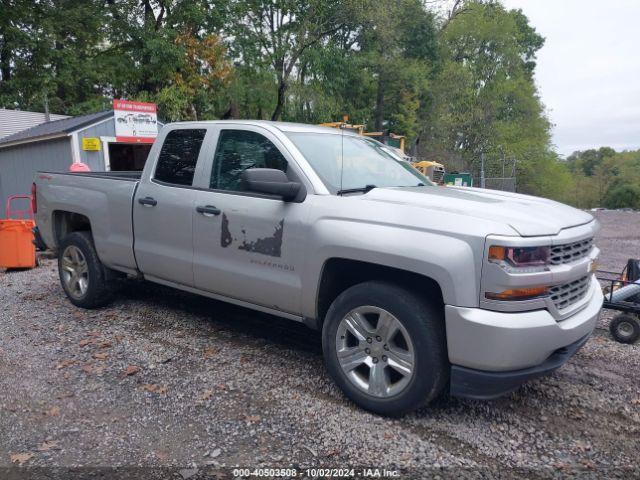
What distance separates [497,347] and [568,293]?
74 centimetres

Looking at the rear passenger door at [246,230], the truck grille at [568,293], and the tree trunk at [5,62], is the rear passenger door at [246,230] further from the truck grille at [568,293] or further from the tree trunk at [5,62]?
the tree trunk at [5,62]

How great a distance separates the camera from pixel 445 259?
2.94 meters

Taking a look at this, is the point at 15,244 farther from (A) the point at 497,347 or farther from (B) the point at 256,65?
(B) the point at 256,65

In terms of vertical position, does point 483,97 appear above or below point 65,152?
above

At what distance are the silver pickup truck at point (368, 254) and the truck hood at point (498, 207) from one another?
2 cm

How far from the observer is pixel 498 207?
10.8 ft

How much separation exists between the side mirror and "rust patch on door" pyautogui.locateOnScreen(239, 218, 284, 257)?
10.1 inches

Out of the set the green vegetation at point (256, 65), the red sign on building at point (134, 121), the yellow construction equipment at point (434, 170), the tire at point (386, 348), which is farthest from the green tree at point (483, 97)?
the tire at point (386, 348)

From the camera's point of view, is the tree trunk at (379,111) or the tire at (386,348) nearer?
the tire at (386,348)

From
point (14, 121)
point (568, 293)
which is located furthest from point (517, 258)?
point (14, 121)

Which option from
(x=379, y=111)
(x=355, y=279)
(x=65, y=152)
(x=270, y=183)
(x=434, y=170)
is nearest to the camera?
(x=270, y=183)

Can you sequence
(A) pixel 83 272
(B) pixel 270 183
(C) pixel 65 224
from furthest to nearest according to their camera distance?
(C) pixel 65 224 < (A) pixel 83 272 < (B) pixel 270 183

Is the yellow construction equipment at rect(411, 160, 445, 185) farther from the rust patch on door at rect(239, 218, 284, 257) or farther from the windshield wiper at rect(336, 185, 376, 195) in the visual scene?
the rust patch on door at rect(239, 218, 284, 257)

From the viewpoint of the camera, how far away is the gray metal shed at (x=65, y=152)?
13438 mm
